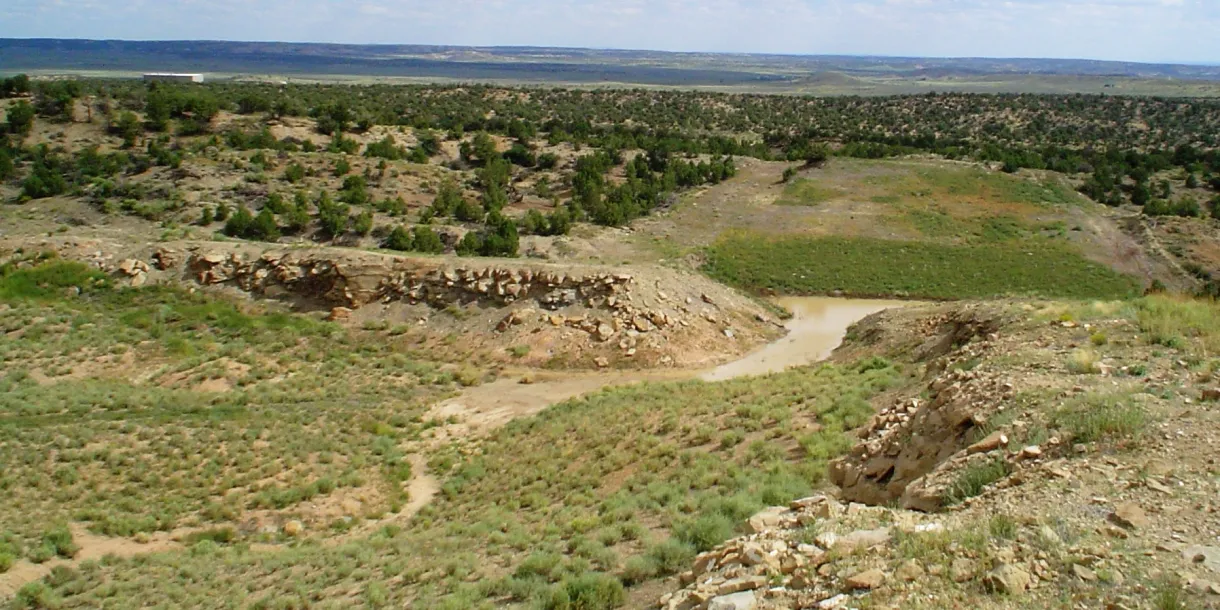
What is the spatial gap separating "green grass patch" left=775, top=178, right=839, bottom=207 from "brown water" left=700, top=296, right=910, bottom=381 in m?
11.2

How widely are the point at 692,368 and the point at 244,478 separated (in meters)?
12.8

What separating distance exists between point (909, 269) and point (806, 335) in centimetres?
852

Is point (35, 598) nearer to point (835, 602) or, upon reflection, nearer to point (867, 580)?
point (835, 602)

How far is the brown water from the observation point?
24.5 m

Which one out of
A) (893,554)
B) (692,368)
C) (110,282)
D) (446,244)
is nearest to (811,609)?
(893,554)

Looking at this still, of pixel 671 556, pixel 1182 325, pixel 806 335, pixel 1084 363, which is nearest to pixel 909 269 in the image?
pixel 806 335

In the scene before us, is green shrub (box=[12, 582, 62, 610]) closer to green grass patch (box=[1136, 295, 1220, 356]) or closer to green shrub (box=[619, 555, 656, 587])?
green shrub (box=[619, 555, 656, 587])

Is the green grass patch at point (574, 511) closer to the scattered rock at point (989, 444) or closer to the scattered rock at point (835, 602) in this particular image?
the scattered rock at point (989, 444)

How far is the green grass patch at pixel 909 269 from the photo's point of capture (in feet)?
106

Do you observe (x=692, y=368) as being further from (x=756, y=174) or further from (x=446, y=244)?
(x=756, y=174)

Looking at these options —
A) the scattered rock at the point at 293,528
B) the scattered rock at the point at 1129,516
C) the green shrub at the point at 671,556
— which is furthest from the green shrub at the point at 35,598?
the scattered rock at the point at 1129,516

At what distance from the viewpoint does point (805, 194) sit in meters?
43.5

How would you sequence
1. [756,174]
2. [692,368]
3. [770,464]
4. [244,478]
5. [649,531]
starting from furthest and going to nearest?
[756,174]
[692,368]
[244,478]
[770,464]
[649,531]

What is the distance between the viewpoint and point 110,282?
25.8 metres
